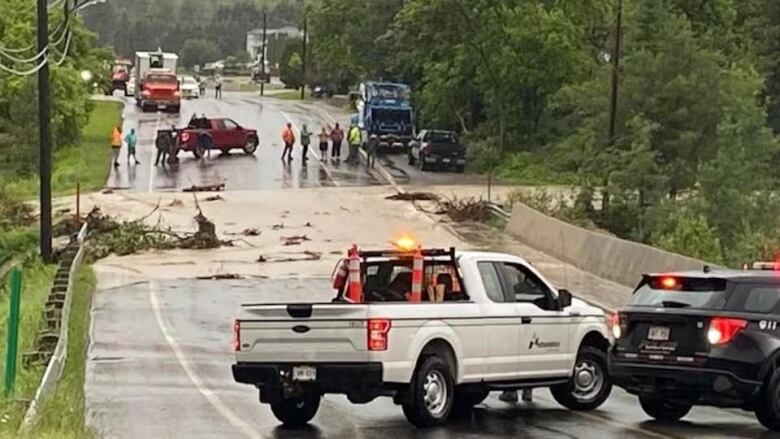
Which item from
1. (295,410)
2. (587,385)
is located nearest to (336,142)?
(587,385)

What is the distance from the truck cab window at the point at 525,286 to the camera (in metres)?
17.3

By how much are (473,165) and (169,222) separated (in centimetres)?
2349

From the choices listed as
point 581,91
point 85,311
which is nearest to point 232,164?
point 581,91

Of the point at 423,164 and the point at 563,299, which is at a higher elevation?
the point at 563,299

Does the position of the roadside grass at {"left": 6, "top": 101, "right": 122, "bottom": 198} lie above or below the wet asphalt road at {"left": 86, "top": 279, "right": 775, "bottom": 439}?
below

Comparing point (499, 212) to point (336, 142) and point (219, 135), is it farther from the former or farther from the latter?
point (219, 135)

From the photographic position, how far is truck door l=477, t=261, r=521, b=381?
16.7 meters

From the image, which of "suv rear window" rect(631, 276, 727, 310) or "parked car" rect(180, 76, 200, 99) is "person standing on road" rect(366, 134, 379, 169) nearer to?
"parked car" rect(180, 76, 200, 99)

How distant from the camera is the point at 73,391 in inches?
716

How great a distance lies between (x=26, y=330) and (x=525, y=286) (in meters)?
10.2

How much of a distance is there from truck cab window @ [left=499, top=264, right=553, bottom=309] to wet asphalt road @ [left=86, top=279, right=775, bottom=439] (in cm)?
133

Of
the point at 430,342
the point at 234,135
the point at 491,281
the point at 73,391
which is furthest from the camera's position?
the point at 234,135

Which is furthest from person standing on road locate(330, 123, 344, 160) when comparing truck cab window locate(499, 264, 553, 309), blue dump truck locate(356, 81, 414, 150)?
truck cab window locate(499, 264, 553, 309)

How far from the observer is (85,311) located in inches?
1196
